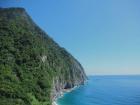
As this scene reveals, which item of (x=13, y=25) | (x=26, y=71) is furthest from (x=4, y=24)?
(x=26, y=71)

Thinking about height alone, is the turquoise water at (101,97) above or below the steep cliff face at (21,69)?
below

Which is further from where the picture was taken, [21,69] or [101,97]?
[101,97]

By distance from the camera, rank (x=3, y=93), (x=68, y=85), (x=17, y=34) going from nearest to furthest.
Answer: (x=3, y=93), (x=17, y=34), (x=68, y=85)

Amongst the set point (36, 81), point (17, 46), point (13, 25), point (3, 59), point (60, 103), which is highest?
point (13, 25)

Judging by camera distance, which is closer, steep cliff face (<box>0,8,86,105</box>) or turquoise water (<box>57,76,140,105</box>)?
Answer: steep cliff face (<box>0,8,86,105</box>)

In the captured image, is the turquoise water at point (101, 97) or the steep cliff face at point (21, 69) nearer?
the steep cliff face at point (21, 69)

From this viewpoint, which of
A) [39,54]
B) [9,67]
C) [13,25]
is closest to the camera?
[9,67]

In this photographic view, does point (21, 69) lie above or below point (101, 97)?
above

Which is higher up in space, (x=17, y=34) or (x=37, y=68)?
(x=17, y=34)

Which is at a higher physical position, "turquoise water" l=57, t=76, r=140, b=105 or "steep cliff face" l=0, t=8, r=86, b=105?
"steep cliff face" l=0, t=8, r=86, b=105

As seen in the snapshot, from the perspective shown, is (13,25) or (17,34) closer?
(17,34)

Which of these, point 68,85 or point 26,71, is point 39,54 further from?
point 68,85
